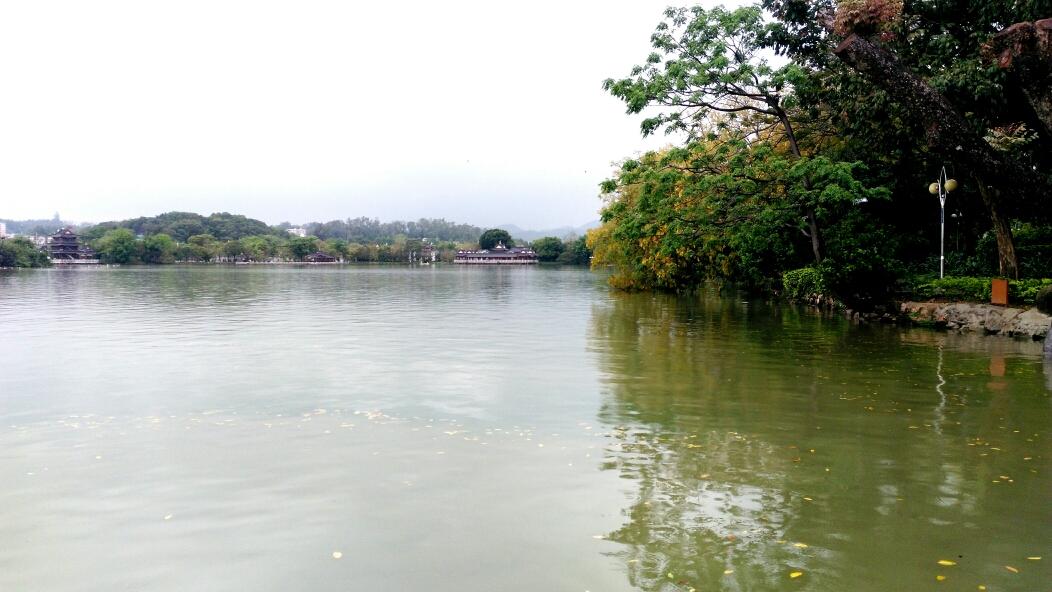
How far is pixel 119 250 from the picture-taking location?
13462 centimetres

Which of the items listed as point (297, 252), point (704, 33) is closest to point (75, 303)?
point (704, 33)

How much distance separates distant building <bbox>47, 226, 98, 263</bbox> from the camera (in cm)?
13464

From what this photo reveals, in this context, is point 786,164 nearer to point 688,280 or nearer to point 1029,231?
point 1029,231

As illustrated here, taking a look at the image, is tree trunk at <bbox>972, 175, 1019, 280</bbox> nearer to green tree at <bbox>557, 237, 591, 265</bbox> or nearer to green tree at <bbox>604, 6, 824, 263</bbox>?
green tree at <bbox>604, 6, 824, 263</bbox>

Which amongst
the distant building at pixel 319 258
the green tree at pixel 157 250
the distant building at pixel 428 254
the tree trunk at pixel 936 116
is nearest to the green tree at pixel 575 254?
the distant building at pixel 428 254

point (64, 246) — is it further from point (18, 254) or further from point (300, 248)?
point (300, 248)

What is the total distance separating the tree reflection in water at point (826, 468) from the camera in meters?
4.89

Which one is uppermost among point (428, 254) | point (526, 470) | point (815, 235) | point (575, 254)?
point (428, 254)

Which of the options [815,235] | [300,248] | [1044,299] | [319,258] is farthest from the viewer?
[300,248]

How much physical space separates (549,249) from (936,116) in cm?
12405

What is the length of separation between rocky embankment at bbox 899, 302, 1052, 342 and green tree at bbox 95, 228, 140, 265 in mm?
141438

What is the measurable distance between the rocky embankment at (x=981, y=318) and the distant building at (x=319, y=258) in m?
142

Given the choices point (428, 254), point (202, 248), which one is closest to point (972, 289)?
point (202, 248)

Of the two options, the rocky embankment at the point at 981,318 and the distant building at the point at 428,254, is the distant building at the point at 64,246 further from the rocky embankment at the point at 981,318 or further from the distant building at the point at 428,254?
the rocky embankment at the point at 981,318
